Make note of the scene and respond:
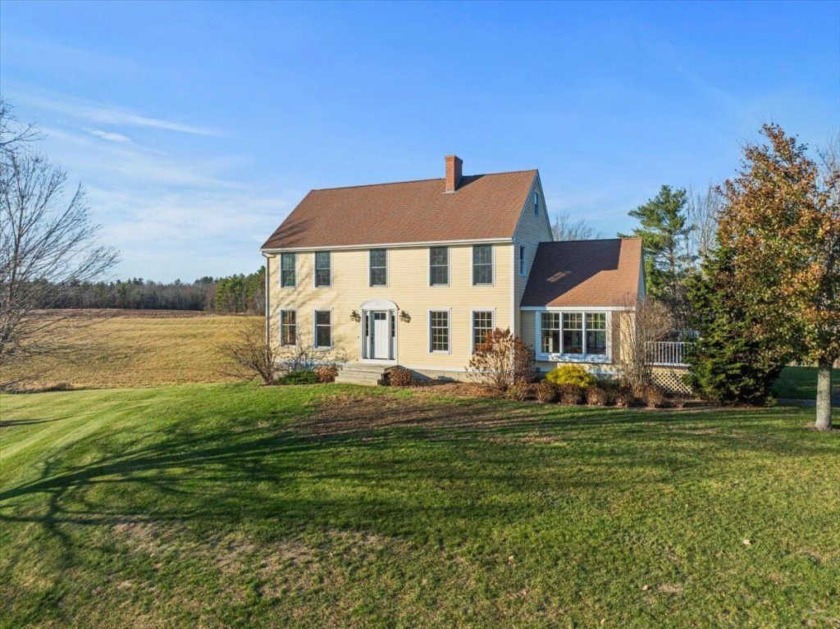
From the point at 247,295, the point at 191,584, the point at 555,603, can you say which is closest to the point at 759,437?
the point at 555,603

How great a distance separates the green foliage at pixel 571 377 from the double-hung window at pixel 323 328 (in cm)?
940

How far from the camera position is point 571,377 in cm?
1630

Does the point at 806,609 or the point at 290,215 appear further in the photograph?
the point at 290,215

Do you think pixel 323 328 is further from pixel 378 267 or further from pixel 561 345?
pixel 561 345

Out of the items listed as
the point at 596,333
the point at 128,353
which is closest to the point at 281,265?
the point at 596,333

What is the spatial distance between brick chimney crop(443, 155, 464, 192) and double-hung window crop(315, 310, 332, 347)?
7035 millimetres

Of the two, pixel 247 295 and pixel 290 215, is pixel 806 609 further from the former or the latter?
pixel 247 295

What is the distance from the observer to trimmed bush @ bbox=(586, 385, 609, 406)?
570 inches

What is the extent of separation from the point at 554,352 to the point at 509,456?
1057 centimetres

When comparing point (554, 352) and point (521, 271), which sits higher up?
point (521, 271)

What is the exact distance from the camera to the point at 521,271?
65.8ft

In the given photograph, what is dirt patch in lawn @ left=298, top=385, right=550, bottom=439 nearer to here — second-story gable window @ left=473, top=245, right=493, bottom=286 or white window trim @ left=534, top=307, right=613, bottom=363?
white window trim @ left=534, top=307, right=613, bottom=363

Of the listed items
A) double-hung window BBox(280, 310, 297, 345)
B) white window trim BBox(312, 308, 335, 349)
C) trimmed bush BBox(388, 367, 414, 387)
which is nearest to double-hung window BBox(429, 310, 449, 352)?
trimmed bush BBox(388, 367, 414, 387)

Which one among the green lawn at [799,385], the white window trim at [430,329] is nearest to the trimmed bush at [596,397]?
the green lawn at [799,385]
